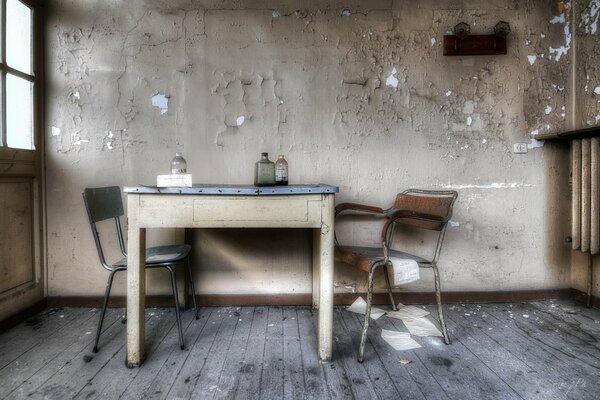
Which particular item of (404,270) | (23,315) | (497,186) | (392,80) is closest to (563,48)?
(497,186)

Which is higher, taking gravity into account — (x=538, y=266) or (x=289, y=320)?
(x=538, y=266)

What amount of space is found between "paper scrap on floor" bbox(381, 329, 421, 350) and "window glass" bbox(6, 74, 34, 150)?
264 centimetres

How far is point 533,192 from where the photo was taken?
2.74 metres

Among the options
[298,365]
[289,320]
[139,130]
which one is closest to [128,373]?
[298,365]

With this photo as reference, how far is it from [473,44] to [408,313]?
1991mm

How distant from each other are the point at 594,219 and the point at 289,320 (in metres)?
2.08

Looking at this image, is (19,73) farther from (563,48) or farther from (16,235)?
(563,48)

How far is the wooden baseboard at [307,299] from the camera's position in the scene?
2609 mm

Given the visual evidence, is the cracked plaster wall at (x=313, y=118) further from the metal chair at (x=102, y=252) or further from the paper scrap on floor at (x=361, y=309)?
the metal chair at (x=102, y=252)

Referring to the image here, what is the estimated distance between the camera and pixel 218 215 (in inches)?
69.6

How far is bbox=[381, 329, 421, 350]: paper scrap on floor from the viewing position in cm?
199

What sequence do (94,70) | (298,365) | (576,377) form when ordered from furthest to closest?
1. (94,70)
2. (298,365)
3. (576,377)

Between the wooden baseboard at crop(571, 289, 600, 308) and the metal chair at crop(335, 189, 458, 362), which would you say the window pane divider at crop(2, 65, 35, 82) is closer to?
the metal chair at crop(335, 189, 458, 362)

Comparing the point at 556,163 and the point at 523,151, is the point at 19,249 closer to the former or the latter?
the point at 523,151
